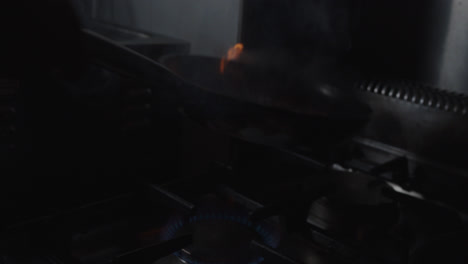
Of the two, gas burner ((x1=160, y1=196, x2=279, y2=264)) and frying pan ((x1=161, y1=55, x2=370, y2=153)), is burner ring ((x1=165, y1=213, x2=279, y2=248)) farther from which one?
frying pan ((x1=161, y1=55, x2=370, y2=153))

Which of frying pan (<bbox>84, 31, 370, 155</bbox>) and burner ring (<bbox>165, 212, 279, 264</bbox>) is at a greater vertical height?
frying pan (<bbox>84, 31, 370, 155</bbox>)

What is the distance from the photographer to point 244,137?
0.75 meters

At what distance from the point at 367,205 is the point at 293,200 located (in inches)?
4.6

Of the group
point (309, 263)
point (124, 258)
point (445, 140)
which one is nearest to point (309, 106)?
point (445, 140)

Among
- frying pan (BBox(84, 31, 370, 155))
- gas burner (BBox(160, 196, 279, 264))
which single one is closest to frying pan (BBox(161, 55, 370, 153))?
frying pan (BBox(84, 31, 370, 155))

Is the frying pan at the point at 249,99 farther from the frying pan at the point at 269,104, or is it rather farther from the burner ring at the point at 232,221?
the burner ring at the point at 232,221

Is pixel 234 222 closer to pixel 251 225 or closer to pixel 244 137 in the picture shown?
pixel 251 225

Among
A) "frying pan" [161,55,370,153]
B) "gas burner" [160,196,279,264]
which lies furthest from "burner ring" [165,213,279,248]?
"frying pan" [161,55,370,153]

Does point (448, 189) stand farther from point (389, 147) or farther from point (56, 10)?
point (56, 10)

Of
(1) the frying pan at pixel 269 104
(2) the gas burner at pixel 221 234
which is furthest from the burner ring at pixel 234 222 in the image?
(1) the frying pan at pixel 269 104

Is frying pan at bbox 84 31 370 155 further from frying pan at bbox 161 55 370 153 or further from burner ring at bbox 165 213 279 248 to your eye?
burner ring at bbox 165 213 279 248

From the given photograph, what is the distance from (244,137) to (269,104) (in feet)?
0.50

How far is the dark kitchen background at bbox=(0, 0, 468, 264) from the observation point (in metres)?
0.55

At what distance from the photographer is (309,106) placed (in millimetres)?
817
